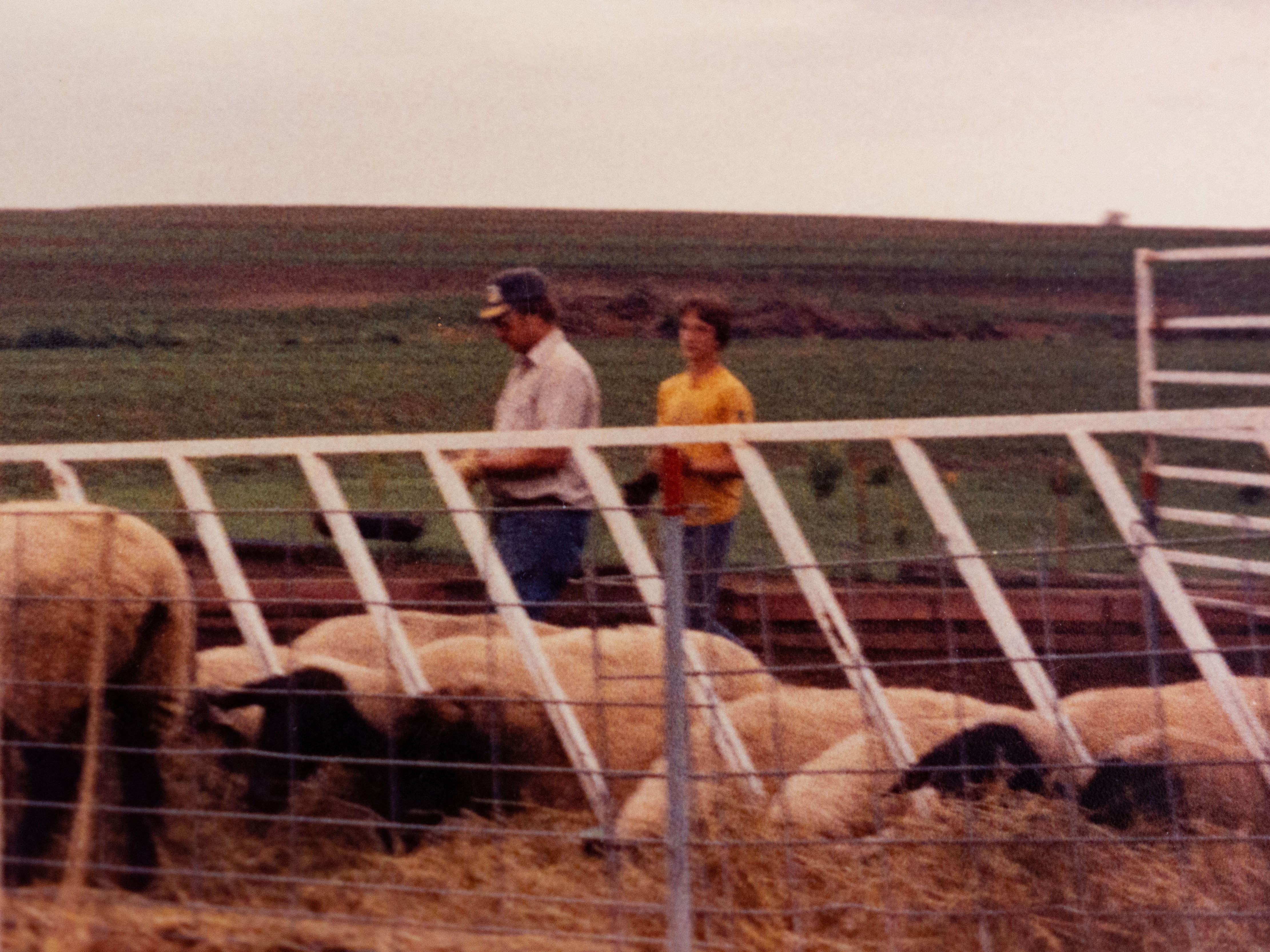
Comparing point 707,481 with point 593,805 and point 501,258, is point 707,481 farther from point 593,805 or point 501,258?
point 501,258

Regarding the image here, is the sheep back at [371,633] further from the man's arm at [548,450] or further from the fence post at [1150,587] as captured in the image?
the fence post at [1150,587]

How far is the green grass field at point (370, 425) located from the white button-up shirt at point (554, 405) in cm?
345

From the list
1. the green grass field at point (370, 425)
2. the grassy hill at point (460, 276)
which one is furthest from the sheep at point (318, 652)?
the grassy hill at point (460, 276)

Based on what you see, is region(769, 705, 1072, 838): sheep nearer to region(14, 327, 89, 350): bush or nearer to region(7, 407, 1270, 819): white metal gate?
region(7, 407, 1270, 819): white metal gate

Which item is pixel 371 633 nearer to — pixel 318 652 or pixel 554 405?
pixel 318 652

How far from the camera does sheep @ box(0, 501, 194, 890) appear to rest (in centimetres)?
311

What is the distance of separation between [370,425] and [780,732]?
7.28 meters

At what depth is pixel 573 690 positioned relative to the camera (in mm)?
3672

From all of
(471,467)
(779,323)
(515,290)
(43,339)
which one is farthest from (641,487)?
(779,323)

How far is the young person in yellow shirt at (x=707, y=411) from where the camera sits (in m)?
4.13

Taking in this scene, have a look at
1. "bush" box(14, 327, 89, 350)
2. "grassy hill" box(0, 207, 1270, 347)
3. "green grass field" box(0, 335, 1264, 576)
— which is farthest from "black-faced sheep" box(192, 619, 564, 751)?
"grassy hill" box(0, 207, 1270, 347)

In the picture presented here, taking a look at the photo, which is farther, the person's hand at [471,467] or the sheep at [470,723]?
the person's hand at [471,467]

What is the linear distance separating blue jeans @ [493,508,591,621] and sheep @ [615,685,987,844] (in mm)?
701

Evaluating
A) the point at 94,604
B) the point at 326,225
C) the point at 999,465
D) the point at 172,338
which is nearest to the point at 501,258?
the point at 326,225
